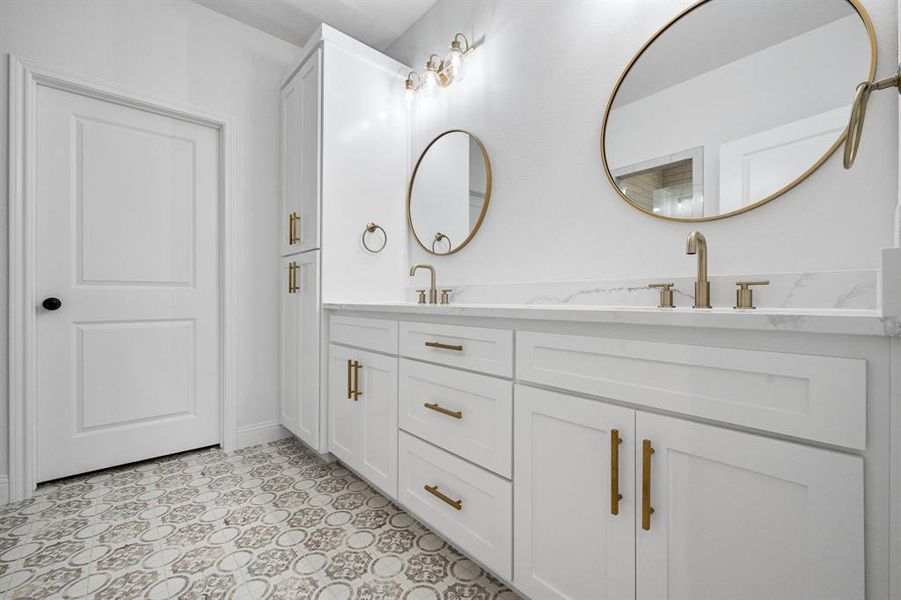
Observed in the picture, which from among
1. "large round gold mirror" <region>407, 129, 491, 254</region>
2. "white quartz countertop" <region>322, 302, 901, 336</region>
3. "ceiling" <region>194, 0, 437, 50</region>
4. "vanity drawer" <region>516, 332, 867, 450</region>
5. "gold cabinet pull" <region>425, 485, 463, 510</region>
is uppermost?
"ceiling" <region>194, 0, 437, 50</region>

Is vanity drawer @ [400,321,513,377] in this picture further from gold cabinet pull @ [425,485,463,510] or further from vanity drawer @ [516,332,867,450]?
gold cabinet pull @ [425,485,463,510]

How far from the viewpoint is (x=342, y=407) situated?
1884mm

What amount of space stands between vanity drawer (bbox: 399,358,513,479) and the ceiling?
2.08 m

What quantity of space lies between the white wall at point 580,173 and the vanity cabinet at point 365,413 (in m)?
0.67

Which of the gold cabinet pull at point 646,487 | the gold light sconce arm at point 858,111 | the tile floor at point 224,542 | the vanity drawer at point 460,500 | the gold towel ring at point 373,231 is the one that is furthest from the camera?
the gold towel ring at point 373,231

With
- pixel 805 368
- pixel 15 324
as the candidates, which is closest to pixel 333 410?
pixel 15 324

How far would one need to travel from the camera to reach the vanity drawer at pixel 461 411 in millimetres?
1122

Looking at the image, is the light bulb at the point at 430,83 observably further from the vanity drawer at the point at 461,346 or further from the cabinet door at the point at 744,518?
the cabinet door at the point at 744,518

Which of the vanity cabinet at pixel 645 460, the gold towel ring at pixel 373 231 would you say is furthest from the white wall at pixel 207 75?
the vanity cabinet at pixel 645 460

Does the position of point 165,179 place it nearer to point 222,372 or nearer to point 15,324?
point 15,324

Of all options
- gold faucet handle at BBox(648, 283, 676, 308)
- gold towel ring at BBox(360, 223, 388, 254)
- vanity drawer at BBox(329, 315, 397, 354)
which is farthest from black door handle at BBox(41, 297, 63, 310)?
gold faucet handle at BBox(648, 283, 676, 308)

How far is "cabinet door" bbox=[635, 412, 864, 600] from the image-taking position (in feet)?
2.05

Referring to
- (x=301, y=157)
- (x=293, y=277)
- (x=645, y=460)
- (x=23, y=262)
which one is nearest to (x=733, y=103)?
(x=645, y=460)

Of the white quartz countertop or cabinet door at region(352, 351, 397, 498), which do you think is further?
cabinet door at region(352, 351, 397, 498)
